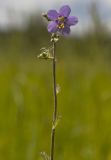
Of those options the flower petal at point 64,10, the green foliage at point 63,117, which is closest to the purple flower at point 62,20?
the flower petal at point 64,10

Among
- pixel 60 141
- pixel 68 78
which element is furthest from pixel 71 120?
pixel 68 78

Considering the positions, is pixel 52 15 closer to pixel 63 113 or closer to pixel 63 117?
pixel 63 117

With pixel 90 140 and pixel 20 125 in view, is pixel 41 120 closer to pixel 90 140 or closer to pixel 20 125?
pixel 20 125

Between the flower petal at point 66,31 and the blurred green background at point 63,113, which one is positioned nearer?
the flower petal at point 66,31

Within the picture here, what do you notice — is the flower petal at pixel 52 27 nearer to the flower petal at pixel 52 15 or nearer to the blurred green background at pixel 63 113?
the flower petal at pixel 52 15

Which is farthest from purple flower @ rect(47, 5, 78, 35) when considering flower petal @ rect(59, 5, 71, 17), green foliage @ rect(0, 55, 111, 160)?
green foliage @ rect(0, 55, 111, 160)

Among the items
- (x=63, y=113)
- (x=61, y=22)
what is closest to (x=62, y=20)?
(x=61, y=22)

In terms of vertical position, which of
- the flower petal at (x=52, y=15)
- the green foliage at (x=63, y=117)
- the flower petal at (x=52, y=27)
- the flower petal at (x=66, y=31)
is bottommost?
the green foliage at (x=63, y=117)

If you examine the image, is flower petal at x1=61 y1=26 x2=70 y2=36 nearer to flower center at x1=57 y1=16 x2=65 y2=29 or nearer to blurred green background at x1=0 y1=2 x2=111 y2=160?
flower center at x1=57 y1=16 x2=65 y2=29

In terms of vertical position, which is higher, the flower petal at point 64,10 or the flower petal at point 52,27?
the flower petal at point 64,10
